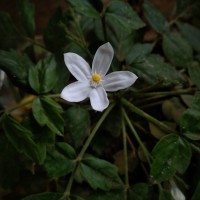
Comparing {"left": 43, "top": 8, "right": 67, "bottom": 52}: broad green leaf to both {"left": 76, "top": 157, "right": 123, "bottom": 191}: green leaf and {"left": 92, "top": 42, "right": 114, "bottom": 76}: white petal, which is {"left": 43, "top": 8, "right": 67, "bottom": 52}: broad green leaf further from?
{"left": 76, "top": 157, "right": 123, "bottom": 191}: green leaf

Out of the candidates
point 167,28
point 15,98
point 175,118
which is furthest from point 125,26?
point 15,98

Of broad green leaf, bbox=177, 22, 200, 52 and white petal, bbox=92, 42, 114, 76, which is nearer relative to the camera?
white petal, bbox=92, 42, 114, 76

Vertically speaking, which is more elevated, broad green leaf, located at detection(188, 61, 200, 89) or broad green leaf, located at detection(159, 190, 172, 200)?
broad green leaf, located at detection(188, 61, 200, 89)

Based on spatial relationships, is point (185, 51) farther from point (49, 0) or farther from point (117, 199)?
point (49, 0)

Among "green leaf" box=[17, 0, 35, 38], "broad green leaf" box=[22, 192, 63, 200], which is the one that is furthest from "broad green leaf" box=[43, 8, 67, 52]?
"broad green leaf" box=[22, 192, 63, 200]

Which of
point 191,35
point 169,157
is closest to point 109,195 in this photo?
point 169,157

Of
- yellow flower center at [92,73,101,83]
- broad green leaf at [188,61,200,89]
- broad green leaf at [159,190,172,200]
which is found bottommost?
broad green leaf at [159,190,172,200]

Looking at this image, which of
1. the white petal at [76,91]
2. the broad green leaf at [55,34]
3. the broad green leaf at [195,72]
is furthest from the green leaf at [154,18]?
the white petal at [76,91]
